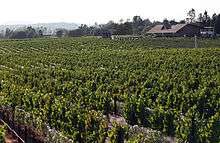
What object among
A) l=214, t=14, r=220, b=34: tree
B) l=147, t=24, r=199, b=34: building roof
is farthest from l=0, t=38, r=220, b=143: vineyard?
l=214, t=14, r=220, b=34: tree

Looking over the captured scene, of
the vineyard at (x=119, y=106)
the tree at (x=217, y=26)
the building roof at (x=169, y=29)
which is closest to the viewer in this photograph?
the vineyard at (x=119, y=106)

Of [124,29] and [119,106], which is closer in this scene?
[119,106]

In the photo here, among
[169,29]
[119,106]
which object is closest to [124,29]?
[169,29]

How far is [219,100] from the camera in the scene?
1948 cm

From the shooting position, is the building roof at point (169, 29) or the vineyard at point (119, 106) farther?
the building roof at point (169, 29)

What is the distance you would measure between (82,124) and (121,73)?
51.4 feet

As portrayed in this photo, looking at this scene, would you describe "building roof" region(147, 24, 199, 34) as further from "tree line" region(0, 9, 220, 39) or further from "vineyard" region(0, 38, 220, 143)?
"vineyard" region(0, 38, 220, 143)

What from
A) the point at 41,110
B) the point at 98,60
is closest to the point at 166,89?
the point at 41,110

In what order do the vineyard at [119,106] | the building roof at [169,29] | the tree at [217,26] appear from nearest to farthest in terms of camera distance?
the vineyard at [119,106], the tree at [217,26], the building roof at [169,29]

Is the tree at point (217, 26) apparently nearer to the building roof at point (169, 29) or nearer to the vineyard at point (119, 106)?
the building roof at point (169, 29)

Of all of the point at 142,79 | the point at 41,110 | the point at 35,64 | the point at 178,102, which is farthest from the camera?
the point at 35,64

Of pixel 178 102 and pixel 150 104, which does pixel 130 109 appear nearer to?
pixel 150 104

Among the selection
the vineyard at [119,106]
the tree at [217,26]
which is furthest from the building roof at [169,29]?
the vineyard at [119,106]

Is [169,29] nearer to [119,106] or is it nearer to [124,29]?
[124,29]
